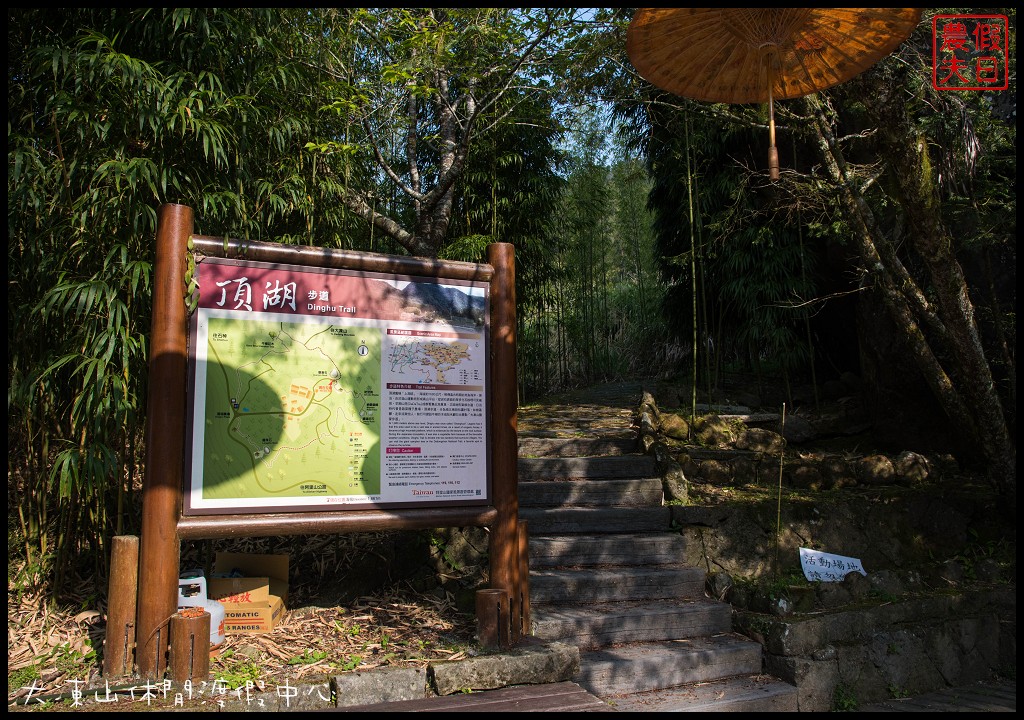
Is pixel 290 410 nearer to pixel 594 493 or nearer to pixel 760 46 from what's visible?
pixel 594 493

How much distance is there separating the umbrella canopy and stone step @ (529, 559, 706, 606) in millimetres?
2274

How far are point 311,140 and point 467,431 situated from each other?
202cm

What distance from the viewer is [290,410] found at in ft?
9.78

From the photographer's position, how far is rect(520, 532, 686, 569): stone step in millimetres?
4016

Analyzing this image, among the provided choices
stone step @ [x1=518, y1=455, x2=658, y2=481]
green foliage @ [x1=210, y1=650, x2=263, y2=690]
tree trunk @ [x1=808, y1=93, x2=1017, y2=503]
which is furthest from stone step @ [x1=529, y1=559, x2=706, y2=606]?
tree trunk @ [x1=808, y1=93, x2=1017, y2=503]

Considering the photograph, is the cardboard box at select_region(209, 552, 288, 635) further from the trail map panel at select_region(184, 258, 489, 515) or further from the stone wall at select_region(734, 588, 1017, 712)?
the stone wall at select_region(734, 588, 1017, 712)

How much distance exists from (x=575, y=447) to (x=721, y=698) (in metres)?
2.30

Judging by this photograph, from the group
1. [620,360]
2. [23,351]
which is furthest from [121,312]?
[620,360]

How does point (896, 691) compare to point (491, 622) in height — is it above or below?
below

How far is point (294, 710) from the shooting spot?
257 cm

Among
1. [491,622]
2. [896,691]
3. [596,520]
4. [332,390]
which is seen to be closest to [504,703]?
[491,622]

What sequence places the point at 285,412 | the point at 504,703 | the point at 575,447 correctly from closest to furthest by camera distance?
the point at 504,703
the point at 285,412
the point at 575,447

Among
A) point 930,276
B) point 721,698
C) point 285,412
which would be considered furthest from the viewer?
point 930,276

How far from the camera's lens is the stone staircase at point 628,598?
3.24 meters
